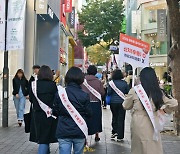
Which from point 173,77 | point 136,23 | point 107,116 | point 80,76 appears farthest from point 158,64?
point 80,76

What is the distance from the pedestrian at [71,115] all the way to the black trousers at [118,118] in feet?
14.1

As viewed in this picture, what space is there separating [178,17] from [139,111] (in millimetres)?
6049

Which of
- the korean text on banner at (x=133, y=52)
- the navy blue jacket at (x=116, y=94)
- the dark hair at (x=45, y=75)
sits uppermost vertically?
the korean text on banner at (x=133, y=52)

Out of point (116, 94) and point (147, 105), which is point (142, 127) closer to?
point (147, 105)

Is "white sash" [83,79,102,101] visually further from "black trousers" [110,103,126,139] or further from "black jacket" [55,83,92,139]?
"black jacket" [55,83,92,139]

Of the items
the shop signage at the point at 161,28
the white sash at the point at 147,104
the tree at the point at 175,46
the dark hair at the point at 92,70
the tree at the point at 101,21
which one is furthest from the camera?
the tree at the point at 101,21

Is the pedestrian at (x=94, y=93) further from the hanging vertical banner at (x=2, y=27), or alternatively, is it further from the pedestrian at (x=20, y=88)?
the pedestrian at (x=20, y=88)

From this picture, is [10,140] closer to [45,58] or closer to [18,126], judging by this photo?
[18,126]

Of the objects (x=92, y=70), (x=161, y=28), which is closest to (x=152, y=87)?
(x=92, y=70)

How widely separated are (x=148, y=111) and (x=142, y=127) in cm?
23

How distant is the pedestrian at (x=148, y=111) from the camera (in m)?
5.57

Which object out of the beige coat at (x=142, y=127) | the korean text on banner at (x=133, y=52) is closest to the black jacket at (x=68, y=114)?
the beige coat at (x=142, y=127)

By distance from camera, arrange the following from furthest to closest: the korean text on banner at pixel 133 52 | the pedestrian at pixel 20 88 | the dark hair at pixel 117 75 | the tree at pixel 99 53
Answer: the tree at pixel 99 53, the pedestrian at pixel 20 88, the korean text on banner at pixel 133 52, the dark hair at pixel 117 75

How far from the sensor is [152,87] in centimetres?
562
